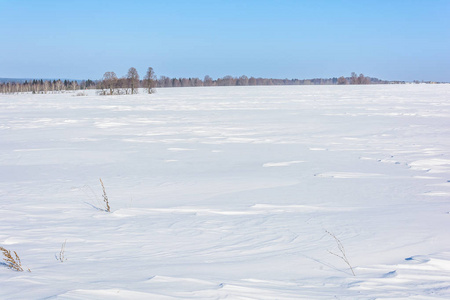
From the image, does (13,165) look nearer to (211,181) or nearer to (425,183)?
(211,181)

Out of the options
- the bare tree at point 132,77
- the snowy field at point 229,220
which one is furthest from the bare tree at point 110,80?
the snowy field at point 229,220

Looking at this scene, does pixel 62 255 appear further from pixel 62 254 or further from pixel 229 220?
pixel 229 220

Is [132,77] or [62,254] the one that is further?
[132,77]

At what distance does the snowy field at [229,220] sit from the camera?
2801mm

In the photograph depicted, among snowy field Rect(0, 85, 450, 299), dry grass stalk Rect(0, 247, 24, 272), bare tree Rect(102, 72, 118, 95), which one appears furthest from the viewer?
bare tree Rect(102, 72, 118, 95)

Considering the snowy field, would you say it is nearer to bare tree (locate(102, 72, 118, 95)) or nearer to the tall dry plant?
the tall dry plant

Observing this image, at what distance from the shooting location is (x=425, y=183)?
19.4 ft

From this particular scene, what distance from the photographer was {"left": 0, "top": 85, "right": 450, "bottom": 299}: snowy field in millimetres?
2801

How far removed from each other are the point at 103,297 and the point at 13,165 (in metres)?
6.33

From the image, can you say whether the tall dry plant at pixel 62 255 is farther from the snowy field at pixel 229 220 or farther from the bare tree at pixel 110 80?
the bare tree at pixel 110 80

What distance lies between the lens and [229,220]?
4.43 metres

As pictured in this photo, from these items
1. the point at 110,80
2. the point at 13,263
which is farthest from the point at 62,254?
the point at 110,80

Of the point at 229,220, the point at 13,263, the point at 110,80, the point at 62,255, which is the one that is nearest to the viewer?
the point at 13,263

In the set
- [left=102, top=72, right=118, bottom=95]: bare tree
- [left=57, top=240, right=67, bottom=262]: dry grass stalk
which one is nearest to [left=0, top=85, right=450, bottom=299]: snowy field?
[left=57, top=240, right=67, bottom=262]: dry grass stalk
